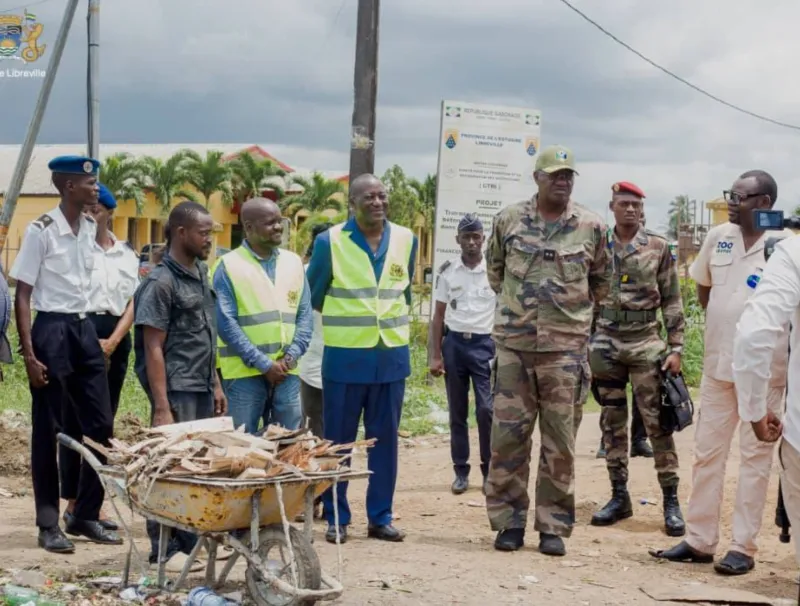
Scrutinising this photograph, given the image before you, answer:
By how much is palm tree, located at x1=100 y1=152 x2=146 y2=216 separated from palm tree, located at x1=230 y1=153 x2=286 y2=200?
332 centimetres

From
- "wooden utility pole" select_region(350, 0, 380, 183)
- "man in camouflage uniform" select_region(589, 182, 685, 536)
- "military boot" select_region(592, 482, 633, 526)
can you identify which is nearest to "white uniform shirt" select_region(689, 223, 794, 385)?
"man in camouflage uniform" select_region(589, 182, 685, 536)

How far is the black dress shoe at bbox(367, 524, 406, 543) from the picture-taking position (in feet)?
24.0

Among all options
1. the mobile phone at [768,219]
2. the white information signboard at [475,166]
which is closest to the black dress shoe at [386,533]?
the mobile phone at [768,219]

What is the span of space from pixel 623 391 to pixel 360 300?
214 cm

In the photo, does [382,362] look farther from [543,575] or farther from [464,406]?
[464,406]

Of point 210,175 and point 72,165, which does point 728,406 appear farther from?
point 210,175

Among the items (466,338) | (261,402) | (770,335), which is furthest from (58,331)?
(770,335)

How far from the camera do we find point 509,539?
709 cm

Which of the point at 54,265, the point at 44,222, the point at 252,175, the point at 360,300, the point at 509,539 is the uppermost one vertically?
the point at 252,175

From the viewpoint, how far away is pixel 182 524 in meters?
5.34

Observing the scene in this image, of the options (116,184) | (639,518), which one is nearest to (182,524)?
(639,518)

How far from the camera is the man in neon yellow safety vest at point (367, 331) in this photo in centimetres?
723

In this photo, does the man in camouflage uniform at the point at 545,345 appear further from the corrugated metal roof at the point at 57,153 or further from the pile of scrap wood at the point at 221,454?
the corrugated metal roof at the point at 57,153

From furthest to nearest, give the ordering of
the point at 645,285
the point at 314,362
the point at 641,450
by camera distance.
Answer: the point at 641,450 → the point at 314,362 → the point at 645,285
